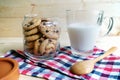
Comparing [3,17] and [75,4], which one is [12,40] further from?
[75,4]

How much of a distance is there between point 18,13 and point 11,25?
6cm

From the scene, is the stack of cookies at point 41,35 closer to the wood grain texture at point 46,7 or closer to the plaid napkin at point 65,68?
the plaid napkin at point 65,68

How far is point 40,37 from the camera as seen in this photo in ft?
2.32

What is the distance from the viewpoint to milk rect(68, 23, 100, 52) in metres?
0.73

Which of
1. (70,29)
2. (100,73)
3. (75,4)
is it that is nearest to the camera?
(100,73)

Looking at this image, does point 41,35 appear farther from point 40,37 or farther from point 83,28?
point 83,28

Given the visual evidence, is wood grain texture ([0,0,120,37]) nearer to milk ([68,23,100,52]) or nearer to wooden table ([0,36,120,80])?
wooden table ([0,36,120,80])

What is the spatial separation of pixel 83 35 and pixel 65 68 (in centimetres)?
14

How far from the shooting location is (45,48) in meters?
0.71

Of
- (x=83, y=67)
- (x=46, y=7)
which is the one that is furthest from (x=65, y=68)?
(x=46, y=7)

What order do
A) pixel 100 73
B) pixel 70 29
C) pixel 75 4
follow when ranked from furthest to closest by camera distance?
pixel 75 4, pixel 70 29, pixel 100 73

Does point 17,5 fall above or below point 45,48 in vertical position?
above

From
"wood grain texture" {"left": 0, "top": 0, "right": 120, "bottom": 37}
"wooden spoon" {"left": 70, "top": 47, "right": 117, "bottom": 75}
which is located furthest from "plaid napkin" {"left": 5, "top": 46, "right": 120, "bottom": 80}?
"wood grain texture" {"left": 0, "top": 0, "right": 120, "bottom": 37}

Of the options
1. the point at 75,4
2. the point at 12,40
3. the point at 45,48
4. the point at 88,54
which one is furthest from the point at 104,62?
the point at 12,40
